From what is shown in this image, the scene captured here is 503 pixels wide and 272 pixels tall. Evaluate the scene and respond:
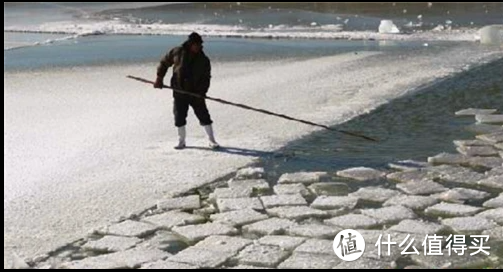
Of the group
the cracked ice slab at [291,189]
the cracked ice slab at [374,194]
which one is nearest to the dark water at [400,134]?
the cracked ice slab at [291,189]

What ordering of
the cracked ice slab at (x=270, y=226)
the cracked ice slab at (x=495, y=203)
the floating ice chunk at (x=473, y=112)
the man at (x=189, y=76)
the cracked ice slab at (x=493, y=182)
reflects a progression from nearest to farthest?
1. the cracked ice slab at (x=270, y=226)
2. the cracked ice slab at (x=495, y=203)
3. the cracked ice slab at (x=493, y=182)
4. the man at (x=189, y=76)
5. the floating ice chunk at (x=473, y=112)

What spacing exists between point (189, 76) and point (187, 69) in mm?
76

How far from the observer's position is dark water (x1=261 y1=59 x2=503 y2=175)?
26.1ft

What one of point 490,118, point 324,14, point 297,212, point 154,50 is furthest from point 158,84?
point 324,14

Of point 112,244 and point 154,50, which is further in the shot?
point 154,50

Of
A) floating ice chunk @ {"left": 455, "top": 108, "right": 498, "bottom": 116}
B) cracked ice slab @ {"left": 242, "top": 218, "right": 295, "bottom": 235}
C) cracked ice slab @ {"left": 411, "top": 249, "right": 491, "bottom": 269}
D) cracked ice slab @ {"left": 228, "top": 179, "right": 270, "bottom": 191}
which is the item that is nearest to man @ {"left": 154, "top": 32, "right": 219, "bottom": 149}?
cracked ice slab @ {"left": 228, "top": 179, "right": 270, "bottom": 191}

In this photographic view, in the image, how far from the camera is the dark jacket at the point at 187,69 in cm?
835

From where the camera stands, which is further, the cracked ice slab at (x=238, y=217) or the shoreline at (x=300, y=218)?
the cracked ice slab at (x=238, y=217)

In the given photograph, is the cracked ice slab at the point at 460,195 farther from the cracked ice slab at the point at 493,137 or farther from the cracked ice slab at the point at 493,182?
the cracked ice slab at the point at 493,137

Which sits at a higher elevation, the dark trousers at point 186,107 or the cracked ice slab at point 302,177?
the dark trousers at point 186,107

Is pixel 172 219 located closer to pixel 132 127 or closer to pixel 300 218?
pixel 300 218

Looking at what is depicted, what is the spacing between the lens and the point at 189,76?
839 cm

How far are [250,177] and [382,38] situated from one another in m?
14.5

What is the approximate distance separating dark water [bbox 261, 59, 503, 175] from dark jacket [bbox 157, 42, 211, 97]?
113cm
